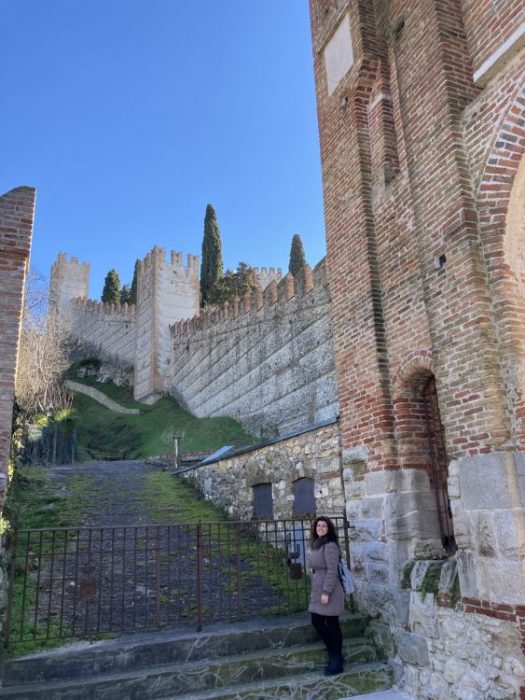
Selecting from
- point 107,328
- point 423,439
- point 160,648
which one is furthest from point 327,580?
point 107,328

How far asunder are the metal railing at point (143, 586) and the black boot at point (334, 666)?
42.9 inches

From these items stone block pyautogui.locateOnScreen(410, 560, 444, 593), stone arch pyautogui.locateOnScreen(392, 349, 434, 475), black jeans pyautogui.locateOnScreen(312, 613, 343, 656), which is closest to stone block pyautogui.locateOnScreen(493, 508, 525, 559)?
stone block pyautogui.locateOnScreen(410, 560, 444, 593)

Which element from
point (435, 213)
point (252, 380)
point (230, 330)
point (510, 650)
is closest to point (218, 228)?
point (230, 330)

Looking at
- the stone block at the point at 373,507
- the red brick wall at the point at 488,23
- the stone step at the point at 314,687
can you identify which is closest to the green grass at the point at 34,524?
the stone step at the point at 314,687

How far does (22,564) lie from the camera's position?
26.5ft

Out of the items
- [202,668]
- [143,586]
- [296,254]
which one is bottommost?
[202,668]

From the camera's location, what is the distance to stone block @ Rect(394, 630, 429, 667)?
18.2 ft

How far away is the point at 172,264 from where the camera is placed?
129ft

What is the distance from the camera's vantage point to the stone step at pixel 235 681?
4.95 m

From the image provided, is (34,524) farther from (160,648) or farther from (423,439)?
(423,439)

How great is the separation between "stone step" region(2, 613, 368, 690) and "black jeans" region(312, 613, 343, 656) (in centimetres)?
43

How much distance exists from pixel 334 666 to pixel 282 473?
11.7 ft

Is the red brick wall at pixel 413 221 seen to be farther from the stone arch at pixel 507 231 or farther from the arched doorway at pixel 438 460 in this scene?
the arched doorway at pixel 438 460

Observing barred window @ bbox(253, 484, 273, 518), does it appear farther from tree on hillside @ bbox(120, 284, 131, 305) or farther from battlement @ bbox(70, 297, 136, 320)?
tree on hillside @ bbox(120, 284, 131, 305)
